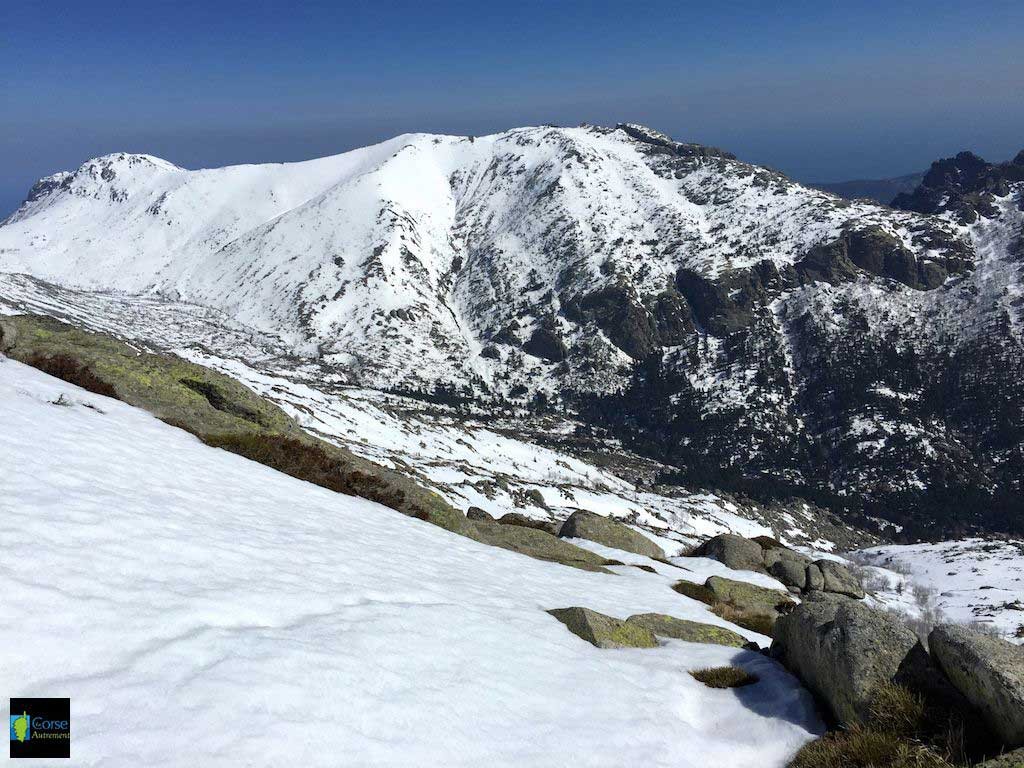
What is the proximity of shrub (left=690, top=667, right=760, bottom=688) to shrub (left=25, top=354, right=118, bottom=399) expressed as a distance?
23953 millimetres

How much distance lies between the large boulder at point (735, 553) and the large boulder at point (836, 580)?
3197 millimetres

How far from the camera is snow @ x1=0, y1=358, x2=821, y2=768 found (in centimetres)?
653

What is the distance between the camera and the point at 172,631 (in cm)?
789

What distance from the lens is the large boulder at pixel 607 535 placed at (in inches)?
1212

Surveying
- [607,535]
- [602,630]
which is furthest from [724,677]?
[607,535]

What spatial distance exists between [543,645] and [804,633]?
17.1 feet

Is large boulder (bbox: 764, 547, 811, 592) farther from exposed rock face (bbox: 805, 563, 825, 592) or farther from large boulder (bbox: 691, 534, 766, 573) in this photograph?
large boulder (bbox: 691, 534, 766, 573)

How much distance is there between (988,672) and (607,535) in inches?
925

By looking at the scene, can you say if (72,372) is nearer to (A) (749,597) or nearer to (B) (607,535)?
(B) (607,535)

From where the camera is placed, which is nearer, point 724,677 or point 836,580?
point 724,677

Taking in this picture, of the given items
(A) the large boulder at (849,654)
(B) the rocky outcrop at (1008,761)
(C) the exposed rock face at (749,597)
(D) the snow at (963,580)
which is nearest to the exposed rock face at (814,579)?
(C) the exposed rock face at (749,597)

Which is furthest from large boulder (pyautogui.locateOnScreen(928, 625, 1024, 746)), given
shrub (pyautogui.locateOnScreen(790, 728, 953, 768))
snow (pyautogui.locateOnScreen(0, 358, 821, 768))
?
snow (pyautogui.locateOnScreen(0, 358, 821, 768))

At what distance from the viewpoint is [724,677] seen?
37.2 feet

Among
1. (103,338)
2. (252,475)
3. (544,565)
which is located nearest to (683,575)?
(544,565)
